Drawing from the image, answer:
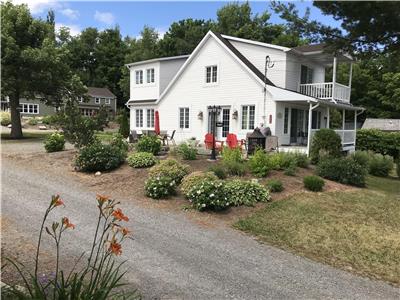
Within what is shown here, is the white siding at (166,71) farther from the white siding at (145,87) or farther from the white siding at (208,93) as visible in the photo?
the white siding at (208,93)

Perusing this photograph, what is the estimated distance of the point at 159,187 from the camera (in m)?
9.56

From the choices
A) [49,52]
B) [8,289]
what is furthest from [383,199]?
[49,52]

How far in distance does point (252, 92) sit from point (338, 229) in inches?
512

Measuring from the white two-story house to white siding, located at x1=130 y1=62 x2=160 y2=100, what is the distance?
64.7 inches

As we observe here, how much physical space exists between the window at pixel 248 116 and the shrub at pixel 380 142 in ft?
36.0

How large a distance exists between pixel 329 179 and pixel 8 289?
35.8ft

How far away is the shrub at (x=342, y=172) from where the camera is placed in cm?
1238

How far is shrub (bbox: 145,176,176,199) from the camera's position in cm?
955

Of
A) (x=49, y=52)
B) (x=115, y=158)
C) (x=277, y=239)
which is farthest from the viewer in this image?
(x=49, y=52)

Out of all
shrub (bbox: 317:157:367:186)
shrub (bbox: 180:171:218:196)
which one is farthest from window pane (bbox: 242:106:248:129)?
shrub (bbox: 180:171:218:196)

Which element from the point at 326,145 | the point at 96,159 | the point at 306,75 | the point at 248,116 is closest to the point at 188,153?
the point at 96,159

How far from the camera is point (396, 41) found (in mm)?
9336

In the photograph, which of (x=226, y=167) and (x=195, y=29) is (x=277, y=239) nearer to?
(x=226, y=167)

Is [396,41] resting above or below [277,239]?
above
